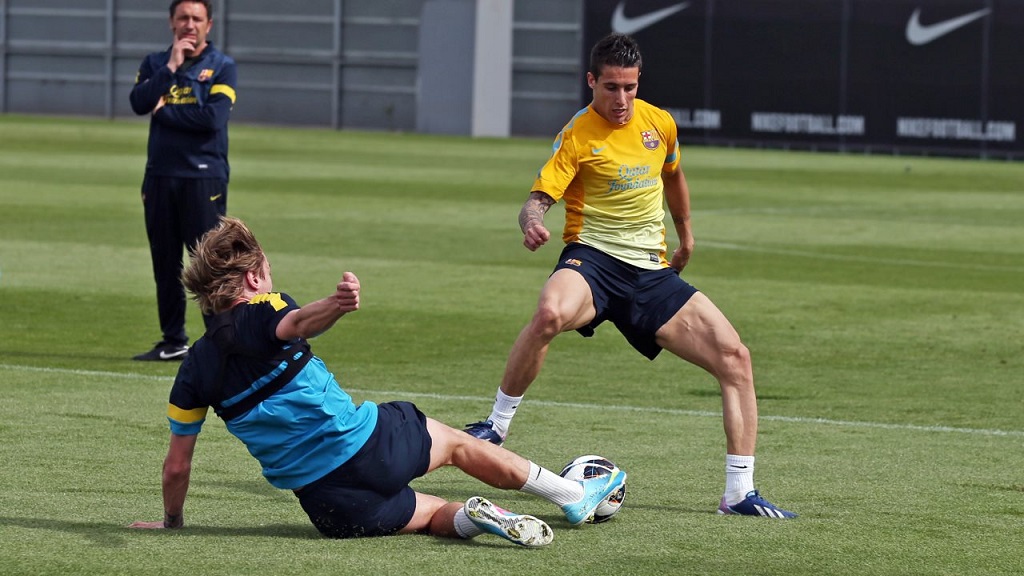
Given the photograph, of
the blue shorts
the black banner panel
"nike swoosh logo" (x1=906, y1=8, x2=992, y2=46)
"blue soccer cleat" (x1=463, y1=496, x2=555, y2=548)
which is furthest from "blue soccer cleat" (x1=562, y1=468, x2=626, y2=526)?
"nike swoosh logo" (x1=906, y1=8, x2=992, y2=46)

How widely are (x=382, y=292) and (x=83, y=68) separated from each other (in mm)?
44032

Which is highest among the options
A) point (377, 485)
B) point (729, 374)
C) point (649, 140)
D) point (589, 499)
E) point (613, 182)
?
point (649, 140)

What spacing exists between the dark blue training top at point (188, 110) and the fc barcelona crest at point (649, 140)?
4.11 m

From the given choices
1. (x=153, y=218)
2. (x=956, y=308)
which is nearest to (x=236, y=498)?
(x=153, y=218)

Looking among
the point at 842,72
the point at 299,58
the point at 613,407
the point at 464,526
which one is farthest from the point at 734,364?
the point at 299,58

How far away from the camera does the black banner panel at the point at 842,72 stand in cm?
3978

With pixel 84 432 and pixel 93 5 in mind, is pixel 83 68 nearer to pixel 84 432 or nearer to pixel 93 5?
pixel 93 5

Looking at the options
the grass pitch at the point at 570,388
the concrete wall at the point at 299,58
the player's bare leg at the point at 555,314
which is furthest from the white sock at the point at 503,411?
the concrete wall at the point at 299,58

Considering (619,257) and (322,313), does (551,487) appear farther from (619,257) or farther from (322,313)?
(619,257)

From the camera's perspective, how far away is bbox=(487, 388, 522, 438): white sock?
307 inches

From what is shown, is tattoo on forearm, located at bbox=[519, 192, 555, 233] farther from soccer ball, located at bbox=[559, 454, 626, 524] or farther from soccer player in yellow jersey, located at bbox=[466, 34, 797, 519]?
soccer ball, located at bbox=[559, 454, 626, 524]

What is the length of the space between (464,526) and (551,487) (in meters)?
0.44

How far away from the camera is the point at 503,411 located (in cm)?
781

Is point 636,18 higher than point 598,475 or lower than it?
higher
